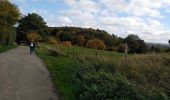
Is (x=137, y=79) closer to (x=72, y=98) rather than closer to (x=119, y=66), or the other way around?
(x=119, y=66)

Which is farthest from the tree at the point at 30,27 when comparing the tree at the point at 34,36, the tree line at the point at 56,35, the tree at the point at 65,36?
the tree at the point at 65,36

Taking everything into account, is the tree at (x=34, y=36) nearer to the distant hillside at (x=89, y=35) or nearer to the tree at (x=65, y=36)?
the tree at (x=65, y=36)

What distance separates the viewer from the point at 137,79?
50.5 ft

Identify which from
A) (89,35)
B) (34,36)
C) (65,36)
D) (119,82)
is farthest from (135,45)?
(34,36)

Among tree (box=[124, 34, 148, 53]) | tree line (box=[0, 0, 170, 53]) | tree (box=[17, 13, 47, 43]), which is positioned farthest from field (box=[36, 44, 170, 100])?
tree (box=[17, 13, 47, 43])

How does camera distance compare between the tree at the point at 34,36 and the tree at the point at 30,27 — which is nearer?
the tree at the point at 34,36

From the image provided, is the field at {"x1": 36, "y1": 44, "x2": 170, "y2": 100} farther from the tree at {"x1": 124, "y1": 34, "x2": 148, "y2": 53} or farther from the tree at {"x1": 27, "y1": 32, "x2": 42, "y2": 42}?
the tree at {"x1": 27, "y1": 32, "x2": 42, "y2": 42}

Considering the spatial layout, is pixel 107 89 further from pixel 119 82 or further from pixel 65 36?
pixel 65 36

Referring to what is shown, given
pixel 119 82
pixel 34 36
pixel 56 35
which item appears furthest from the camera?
pixel 56 35

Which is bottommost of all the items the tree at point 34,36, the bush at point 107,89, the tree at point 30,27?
the bush at point 107,89

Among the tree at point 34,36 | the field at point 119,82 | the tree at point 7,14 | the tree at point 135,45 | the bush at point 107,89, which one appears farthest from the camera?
the tree at point 34,36

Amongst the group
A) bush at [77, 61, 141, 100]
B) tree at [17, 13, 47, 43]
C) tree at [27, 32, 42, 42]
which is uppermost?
tree at [17, 13, 47, 43]

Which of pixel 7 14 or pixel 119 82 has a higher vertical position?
pixel 7 14

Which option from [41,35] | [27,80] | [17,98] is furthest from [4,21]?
[41,35]
